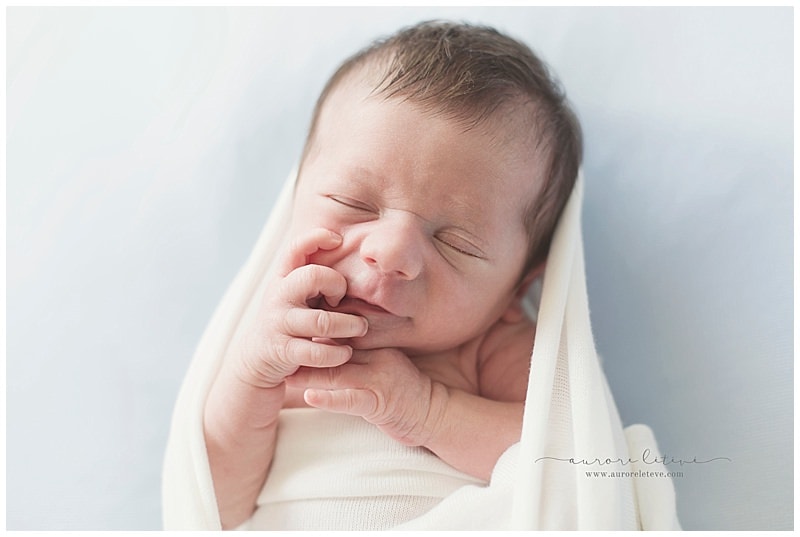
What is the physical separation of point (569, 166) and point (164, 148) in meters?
0.86

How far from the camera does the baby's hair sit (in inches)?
53.2

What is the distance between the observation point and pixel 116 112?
1724 millimetres

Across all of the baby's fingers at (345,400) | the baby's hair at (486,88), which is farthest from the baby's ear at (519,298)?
the baby's fingers at (345,400)

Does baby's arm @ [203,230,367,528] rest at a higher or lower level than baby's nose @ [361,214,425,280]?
lower

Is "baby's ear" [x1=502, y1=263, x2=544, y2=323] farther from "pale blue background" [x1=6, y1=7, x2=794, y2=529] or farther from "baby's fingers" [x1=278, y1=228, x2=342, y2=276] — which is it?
"baby's fingers" [x1=278, y1=228, x2=342, y2=276]

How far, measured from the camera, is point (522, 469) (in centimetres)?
122

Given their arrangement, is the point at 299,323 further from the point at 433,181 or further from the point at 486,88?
the point at 486,88

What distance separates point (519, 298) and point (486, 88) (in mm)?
421

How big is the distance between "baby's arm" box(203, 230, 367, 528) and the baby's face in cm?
5

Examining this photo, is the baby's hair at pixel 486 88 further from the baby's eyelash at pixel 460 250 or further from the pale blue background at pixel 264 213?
the pale blue background at pixel 264 213

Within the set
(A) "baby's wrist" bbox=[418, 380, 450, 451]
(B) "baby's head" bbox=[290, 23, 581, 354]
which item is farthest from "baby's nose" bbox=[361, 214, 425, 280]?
(A) "baby's wrist" bbox=[418, 380, 450, 451]

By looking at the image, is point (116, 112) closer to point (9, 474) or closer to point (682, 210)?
point (9, 474)

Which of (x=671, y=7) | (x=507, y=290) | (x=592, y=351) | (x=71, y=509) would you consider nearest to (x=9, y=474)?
(x=71, y=509)
